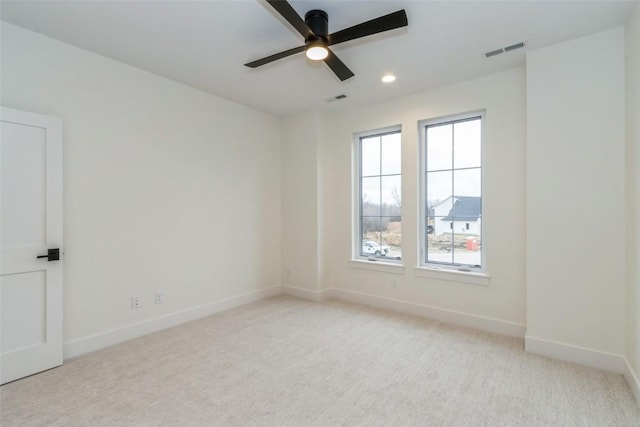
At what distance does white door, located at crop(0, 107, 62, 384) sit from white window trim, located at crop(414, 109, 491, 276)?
12.5ft

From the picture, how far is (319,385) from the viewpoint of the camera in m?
2.38

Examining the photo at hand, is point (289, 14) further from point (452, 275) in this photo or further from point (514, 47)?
point (452, 275)

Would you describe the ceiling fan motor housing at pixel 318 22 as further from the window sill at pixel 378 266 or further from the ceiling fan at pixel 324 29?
the window sill at pixel 378 266

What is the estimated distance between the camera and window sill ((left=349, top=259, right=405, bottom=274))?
163 inches

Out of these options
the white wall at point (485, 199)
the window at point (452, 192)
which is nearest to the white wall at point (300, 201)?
the white wall at point (485, 199)

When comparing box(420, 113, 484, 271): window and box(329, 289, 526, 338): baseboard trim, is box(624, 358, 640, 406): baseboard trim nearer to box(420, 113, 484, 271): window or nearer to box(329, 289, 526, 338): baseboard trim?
box(329, 289, 526, 338): baseboard trim

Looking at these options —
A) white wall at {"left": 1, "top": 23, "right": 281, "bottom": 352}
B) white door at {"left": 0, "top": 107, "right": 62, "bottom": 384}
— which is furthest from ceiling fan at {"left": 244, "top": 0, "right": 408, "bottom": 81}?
white door at {"left": 0, "top": 107, "right": 62, "bottom": 384}

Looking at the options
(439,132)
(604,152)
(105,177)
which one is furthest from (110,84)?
(604,152)

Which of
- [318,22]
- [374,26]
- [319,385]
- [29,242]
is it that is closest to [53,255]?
[29,242]

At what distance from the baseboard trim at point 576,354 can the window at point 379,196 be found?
69.5 inches

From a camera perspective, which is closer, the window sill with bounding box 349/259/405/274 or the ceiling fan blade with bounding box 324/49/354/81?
the ceiling fan blade with bounding box 324/49/354/81

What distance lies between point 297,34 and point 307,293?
135 inches

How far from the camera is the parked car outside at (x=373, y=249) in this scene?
446 centimetres

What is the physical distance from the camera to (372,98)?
4.18 m
